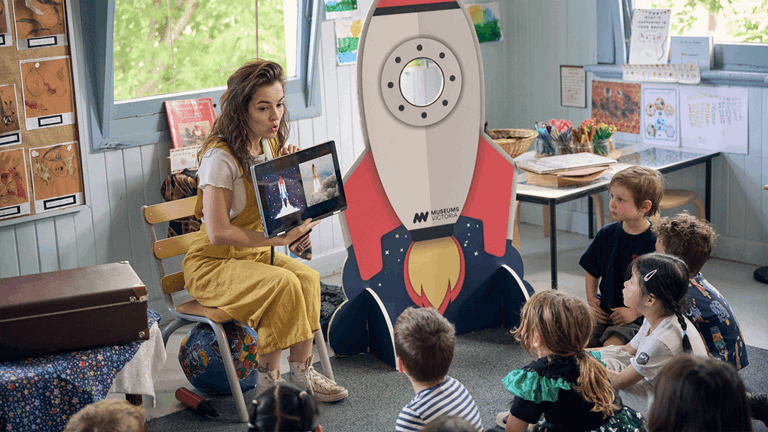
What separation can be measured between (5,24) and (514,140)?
230cm

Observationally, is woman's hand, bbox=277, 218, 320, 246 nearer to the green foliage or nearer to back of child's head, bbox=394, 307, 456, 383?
back of child's head, bbox=394, 307, 456, 383

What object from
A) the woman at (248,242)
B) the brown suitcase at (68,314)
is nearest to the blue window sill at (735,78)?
the woman at (248,242)

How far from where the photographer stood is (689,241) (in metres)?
2.35

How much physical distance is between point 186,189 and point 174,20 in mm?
794

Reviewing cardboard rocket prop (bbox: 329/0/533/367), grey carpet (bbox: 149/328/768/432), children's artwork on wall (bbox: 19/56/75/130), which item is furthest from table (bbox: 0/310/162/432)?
children's artwork on wall (bbox: 19/56/75/130)

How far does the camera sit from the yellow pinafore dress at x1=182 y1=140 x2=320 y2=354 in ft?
8.28

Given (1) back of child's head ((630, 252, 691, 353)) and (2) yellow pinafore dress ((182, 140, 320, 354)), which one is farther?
(2) yellow pinafore dress ((182, 140, 320, 354))

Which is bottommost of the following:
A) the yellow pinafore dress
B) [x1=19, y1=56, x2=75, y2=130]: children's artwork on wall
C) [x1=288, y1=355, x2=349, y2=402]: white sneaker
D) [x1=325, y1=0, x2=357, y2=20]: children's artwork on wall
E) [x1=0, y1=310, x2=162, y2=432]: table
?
[x1=288, y1=355, x2=349, y2=402]: white sneaker

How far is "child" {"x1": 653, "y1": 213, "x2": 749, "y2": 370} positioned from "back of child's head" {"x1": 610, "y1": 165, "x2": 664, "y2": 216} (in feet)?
1.20

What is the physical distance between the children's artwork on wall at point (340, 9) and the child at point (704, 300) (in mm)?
2218

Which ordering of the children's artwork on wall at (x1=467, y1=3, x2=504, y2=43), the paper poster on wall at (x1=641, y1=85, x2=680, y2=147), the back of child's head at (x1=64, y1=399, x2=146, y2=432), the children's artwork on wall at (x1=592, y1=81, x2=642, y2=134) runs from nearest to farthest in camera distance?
the back of child's head at (x1=64, y1=399, x2=146, y2=432) → the paper poster on wall at (x1=641, y1=85, x2=680, y2=147) → the children's artwork on wall at (x1=592, y1=81, x2=642, y2=134) → the children's artwork on wall at (x1=467, y1=3, x2=504, y2=43)

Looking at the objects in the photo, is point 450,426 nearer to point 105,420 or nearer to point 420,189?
point 105,420

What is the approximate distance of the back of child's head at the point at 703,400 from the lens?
141 cm

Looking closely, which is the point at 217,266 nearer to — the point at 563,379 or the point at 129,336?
the point at 129,336
